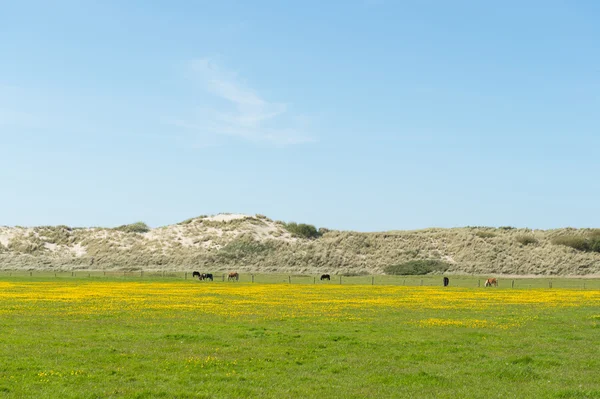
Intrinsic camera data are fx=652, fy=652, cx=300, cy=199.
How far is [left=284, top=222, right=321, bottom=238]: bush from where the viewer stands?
548 ft

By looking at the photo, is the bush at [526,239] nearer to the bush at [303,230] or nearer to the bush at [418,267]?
the bush at [418,267]

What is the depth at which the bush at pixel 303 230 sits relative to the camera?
167m

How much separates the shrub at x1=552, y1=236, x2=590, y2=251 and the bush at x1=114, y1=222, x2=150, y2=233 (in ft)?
338

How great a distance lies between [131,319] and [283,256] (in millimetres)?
101246

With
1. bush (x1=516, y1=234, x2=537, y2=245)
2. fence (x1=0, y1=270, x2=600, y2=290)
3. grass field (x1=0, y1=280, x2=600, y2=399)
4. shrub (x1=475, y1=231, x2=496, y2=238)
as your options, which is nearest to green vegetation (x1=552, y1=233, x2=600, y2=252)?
bush (x1=516, y1=234, x2=537, y2=245)

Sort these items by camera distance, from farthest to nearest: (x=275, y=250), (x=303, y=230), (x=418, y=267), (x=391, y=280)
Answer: (x=303, y=230) < (x=275, y=250) < (x=418, y=267) < (x=391, y=280)

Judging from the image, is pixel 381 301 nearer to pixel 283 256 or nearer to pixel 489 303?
pixel 489 303

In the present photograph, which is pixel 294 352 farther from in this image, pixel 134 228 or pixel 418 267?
pixel 134 228

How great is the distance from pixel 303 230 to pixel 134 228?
151 ft

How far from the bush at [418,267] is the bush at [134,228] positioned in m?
77.6

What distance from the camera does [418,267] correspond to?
118m

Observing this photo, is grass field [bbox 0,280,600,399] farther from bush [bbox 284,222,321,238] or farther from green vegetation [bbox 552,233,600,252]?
bush [bbox 284,222,321,238]

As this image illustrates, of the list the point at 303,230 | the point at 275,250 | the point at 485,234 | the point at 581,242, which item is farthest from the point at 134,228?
the point at 581,242

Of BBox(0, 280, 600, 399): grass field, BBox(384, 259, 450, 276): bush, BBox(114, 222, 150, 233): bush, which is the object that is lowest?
BBox(0, 280, 600, 399): grass field
